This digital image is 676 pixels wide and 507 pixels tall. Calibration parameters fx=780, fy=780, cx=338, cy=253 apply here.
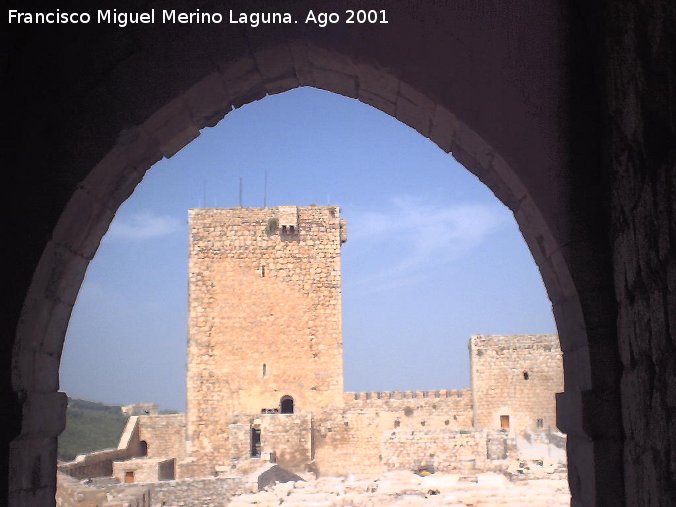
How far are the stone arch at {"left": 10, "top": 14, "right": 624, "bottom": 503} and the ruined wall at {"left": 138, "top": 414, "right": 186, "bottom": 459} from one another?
26.2 m

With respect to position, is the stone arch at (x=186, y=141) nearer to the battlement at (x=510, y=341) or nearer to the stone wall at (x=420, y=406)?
the stone wall at (x=420, y=406)

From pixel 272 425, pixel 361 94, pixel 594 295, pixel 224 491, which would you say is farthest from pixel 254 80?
pixel 272 425

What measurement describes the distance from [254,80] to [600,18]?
5.47 ft

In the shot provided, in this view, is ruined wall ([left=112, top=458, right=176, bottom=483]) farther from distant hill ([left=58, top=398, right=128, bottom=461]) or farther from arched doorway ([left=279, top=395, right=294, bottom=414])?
distant hill ([left=58, top=398, right=128, bottom=461])

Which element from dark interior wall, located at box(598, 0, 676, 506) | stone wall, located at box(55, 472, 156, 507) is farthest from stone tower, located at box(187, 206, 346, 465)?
dark interior wall, located at box(598, 0, 676, 506)

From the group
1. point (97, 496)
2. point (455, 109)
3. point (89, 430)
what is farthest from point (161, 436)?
point (89, 430)

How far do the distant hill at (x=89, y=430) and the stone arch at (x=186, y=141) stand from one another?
39.0 m

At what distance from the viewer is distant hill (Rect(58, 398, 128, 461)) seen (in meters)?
47.0

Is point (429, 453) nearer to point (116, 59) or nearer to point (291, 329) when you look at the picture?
point (291, 329)

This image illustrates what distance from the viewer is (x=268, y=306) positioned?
27859mm

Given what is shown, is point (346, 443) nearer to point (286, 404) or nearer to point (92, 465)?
point (286, 404)

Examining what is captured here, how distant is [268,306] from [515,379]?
9.40 meters

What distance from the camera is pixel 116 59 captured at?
360 cm

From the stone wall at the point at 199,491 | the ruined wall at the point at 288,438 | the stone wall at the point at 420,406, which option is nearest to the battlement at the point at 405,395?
the stone wall at the point at 420,406
